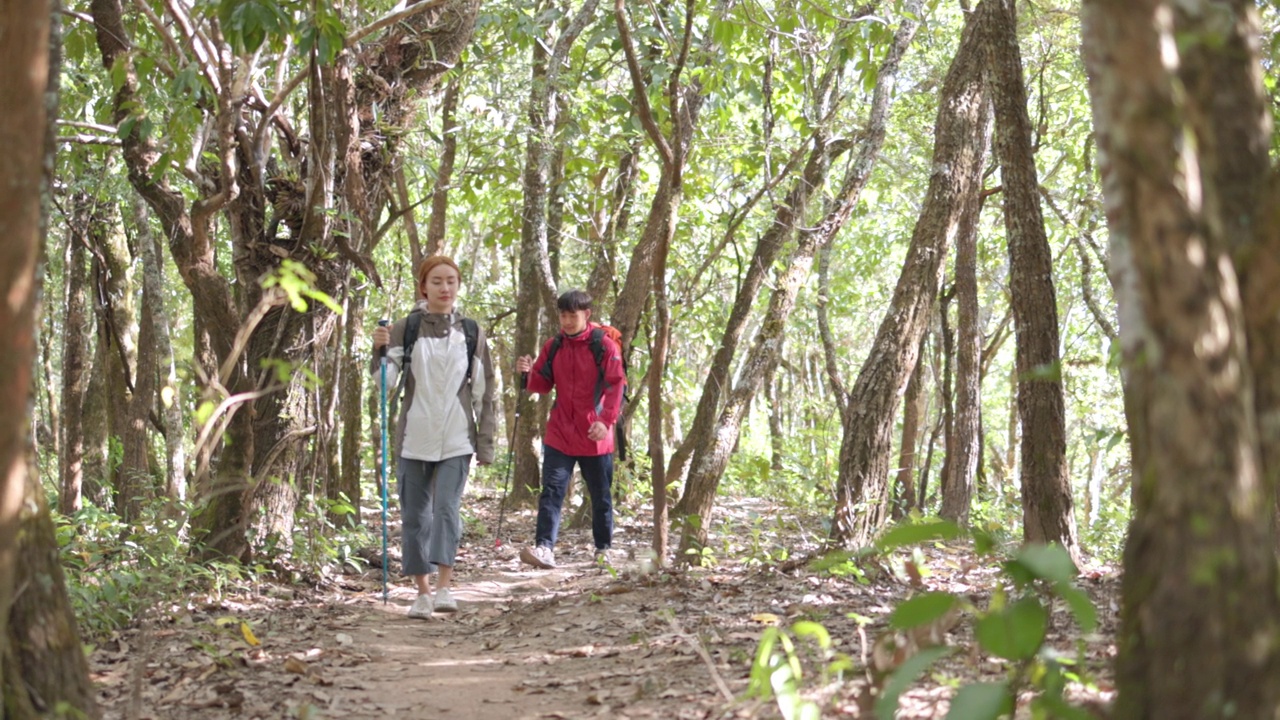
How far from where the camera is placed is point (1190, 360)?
226cm

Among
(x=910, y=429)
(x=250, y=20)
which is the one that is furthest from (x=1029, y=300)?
(x=910, y=429)

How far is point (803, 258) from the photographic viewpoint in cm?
833

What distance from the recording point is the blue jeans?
827 centimetres

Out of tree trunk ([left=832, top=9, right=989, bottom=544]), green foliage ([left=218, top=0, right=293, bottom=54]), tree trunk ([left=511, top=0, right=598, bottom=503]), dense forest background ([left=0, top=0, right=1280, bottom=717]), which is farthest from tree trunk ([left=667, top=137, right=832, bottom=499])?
green foliage ([left=218, top=0, right=293, bottom=54])

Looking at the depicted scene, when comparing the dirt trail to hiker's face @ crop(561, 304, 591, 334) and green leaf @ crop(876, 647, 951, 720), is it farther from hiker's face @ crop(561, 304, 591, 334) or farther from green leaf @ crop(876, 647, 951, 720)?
hiker's face @ crop(561, 304, 591, 334)

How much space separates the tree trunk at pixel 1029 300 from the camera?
239 inches

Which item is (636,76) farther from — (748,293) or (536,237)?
(536,237)

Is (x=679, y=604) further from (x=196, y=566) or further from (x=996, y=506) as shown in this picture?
(x=996, y=506)

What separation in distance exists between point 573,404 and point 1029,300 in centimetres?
355

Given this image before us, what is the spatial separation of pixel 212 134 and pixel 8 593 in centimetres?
595

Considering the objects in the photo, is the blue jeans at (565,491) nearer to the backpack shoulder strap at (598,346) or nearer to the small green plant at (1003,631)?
the backpack shoulder strap at (598,346)

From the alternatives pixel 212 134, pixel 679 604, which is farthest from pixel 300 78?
pixel 679 604

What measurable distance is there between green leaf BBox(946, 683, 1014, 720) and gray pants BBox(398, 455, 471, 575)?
4454mm

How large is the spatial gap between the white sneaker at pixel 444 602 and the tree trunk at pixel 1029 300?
11.5 ft
